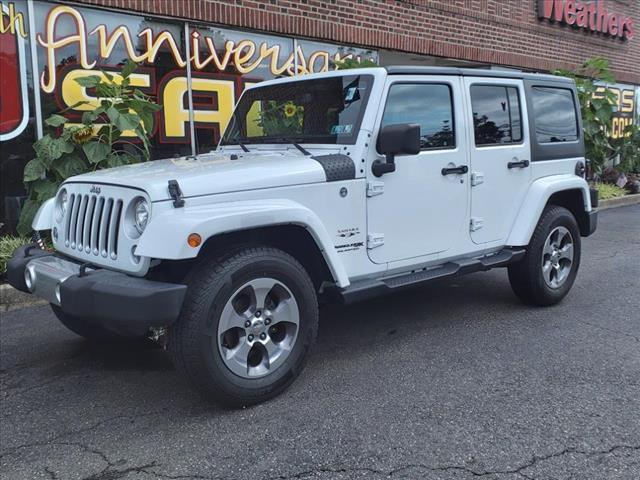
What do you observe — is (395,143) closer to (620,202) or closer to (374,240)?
(374,240)

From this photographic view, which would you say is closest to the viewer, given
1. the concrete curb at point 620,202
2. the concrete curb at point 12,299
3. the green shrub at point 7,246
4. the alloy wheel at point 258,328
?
the alloy wheel at point 258,328

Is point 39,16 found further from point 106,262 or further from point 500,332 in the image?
point 500,332

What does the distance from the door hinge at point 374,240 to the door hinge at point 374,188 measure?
10.2 inches

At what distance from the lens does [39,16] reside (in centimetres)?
659

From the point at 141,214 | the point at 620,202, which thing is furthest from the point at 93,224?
the point at 620,202

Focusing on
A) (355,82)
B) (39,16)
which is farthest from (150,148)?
(355,82)

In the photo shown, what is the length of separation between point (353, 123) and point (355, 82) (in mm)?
361

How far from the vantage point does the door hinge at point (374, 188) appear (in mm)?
3762

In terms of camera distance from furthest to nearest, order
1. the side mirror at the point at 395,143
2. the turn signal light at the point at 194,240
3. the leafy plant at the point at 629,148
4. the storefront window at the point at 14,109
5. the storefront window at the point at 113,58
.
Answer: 1. the leafy plant at the point at 629,148
2. the storefront window at the point at 113,58
3. the storefront window at the point at 14,109
4. the side mirror at the point at 395,143
5. the turn signal light at the point at 194,240

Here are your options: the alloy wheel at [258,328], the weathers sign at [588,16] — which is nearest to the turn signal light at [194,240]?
the alloy wheel at [258,328]

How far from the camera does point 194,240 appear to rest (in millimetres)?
2934

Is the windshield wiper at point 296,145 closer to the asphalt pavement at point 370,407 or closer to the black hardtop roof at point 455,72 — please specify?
the black hardtop roof at point 455,72

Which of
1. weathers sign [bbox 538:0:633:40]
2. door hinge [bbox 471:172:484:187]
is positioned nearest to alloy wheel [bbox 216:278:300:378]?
door hinge [bbox 471:172:484:187]

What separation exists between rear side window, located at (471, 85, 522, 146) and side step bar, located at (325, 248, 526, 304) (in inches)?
34.5
